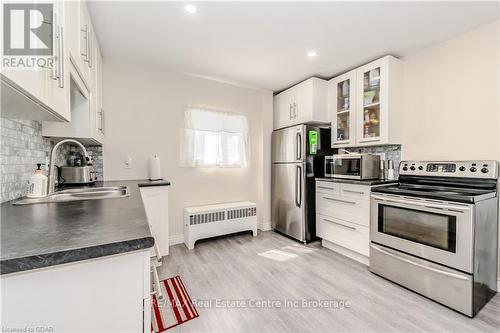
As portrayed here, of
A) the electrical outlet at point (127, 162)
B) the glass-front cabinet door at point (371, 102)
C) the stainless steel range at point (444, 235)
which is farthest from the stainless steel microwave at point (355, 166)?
the electrical outlet at point (127, 162)

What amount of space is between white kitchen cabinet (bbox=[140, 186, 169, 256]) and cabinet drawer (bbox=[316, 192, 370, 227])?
6.46 ft

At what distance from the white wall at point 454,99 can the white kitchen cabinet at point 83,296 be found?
9.24 feet

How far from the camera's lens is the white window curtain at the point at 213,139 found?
3.20 metres

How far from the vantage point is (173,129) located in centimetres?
312

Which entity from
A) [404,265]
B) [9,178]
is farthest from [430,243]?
[9,178]

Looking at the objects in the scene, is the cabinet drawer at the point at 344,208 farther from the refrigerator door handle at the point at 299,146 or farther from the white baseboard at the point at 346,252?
the refrigerator door handle at the point at 299,146

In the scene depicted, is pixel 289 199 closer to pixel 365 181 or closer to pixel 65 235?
pixel 365 181

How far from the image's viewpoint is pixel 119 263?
0.66m

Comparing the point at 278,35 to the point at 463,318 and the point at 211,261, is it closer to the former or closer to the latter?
the point at 211,261

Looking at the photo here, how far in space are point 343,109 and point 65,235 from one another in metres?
3.18

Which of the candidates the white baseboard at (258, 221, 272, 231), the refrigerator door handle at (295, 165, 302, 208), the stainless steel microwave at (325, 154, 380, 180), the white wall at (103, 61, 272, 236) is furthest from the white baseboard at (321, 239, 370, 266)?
the white wall at (103, 61, 272, 236)

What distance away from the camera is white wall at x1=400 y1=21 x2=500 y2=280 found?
199 centimetres

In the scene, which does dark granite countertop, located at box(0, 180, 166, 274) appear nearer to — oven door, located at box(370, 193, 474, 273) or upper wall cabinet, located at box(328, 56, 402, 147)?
oven door, located at box(370, 193, 474, 273)

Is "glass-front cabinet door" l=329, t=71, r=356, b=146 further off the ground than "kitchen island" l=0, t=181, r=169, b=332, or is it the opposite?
"glass-front cabinet door" l=329, t=71, r=356, b=146
